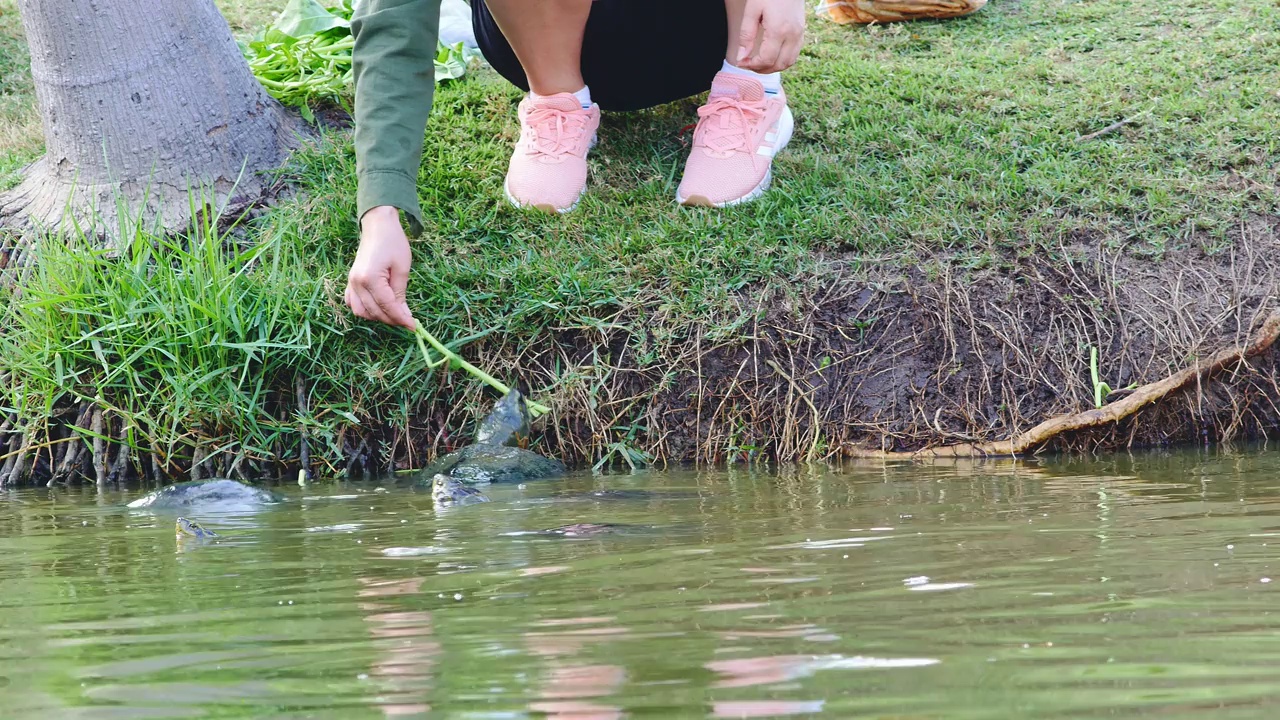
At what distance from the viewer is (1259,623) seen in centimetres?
125

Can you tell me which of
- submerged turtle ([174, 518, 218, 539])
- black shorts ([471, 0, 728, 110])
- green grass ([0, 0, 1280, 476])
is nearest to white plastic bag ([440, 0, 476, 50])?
green grass ([0, 0, 1280, 476])

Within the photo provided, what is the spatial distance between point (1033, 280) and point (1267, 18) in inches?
107

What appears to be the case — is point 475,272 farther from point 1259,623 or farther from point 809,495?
point 1259,623

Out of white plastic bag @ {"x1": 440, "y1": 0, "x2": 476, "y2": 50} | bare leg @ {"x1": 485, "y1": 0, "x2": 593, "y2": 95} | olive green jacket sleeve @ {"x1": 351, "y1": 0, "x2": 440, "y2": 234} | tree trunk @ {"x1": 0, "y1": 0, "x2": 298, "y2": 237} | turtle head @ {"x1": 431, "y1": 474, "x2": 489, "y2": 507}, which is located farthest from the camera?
white plastic bag @ {"x1": 440, "y1": 0, "x2": 476, "y2": 50}

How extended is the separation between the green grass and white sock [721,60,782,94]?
0.26 metres

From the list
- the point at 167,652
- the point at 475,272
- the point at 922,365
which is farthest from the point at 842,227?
the point at 167,652

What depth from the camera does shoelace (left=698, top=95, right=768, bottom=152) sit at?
3.68 m

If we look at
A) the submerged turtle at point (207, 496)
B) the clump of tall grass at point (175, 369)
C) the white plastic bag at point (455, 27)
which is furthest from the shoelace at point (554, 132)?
the submerged turtle at point (207, 496)

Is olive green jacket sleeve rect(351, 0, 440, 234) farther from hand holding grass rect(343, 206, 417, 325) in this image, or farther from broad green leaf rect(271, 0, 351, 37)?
broad green leaf rect(271, 0, 351, 37)

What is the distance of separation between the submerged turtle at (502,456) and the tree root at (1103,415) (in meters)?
0.85

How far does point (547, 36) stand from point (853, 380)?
1412 mm

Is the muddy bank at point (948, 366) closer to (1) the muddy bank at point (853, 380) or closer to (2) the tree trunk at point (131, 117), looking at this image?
(1) the muddy bank at point (853, 380)

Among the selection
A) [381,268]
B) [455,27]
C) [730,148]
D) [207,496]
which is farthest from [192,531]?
[455,27]

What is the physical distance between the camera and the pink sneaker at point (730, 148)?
3.67 m
